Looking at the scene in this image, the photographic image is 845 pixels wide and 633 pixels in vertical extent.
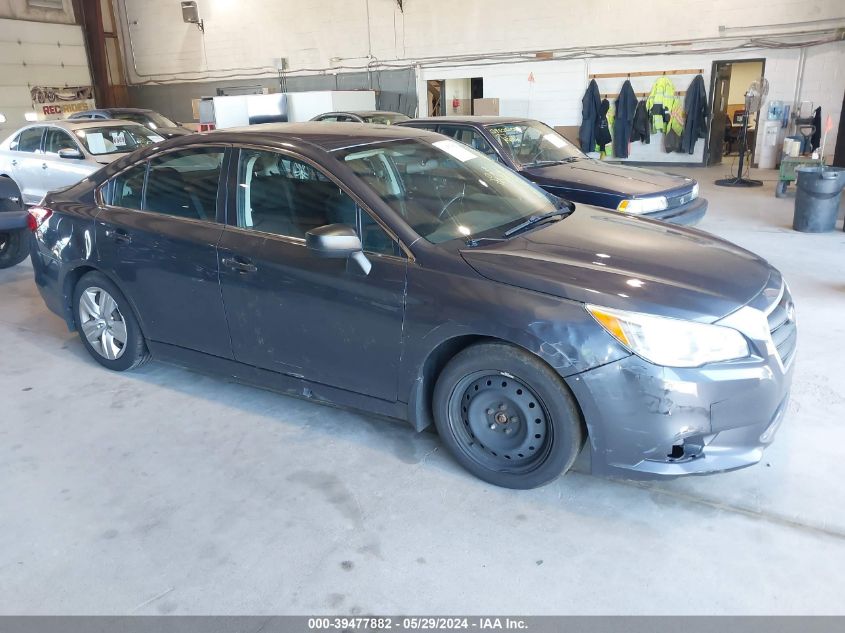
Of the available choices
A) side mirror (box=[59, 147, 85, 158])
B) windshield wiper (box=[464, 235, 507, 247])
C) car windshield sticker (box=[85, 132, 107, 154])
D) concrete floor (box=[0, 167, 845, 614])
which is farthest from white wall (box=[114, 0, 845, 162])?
windshield wiper (box=[464, 235, 507, 247])

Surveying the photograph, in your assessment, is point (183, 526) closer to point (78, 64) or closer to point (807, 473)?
point (807, 473)

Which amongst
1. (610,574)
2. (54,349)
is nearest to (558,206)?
(610,574)

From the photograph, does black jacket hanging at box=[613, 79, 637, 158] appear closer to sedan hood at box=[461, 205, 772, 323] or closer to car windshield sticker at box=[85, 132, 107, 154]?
car windshield sticker at box=[85, 132, 107, 154]

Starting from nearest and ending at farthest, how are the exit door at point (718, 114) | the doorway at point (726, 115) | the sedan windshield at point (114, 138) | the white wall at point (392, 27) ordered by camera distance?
the sedan windshield at point (114, 138) → the white wall at point (392, 27) → the doorway at point (726, 115) → the exit door at point (718, 114)

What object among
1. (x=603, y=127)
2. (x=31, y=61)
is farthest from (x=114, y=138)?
(x=31, y=61)

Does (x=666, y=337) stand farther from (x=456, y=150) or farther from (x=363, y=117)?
(x=363, y=117)

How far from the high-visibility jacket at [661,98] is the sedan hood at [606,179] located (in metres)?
7.52

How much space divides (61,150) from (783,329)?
28.9 ft

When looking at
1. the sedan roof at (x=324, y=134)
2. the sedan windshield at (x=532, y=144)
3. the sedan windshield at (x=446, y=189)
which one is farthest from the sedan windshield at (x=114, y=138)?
the sedan windshield at (x=446, y=189)

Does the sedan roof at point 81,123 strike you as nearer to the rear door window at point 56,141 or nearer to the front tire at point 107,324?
the rear door window at point 56,141

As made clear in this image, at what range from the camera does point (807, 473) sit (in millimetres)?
2805

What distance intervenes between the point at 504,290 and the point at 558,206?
3.81 feet

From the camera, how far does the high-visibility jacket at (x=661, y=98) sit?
43.8ft

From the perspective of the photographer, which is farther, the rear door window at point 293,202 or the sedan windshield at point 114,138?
the sedan windshield at point 114,138
